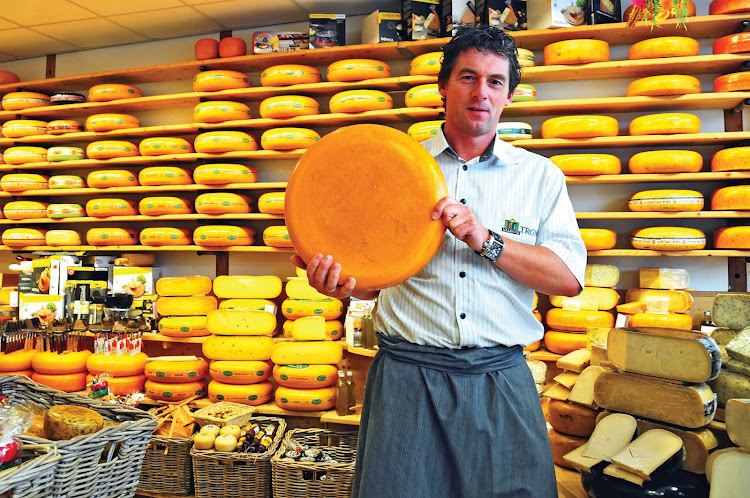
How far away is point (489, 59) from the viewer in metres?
1.22

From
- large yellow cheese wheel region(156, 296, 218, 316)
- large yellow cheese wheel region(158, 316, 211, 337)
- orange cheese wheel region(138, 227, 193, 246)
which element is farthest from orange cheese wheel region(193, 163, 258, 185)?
large yellow cheese wheel region(158, 316, 211, 337)

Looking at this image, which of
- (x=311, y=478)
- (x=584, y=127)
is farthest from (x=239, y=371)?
(x=584, y=127)

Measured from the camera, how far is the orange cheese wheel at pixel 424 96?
3.28 meters

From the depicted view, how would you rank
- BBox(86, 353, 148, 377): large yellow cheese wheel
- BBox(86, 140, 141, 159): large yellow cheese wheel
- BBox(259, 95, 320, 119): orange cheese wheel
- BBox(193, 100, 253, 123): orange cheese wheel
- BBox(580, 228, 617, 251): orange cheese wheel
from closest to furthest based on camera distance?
1. BBox(580, 228, 617, 251): orange cheese wheel
2. BBox(86, 353, 148, 377): large yellow cheese wheel
3. BBox(259, 95, 320, 119): orange cheese wheel
4. BBox(193, 100, 253, 123): orange cheese wheel
5. BBox(86, 140, 141, 159): large yellow cheese wheel

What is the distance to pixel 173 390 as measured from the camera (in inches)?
134

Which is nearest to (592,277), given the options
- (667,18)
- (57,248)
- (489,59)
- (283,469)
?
(667,18)

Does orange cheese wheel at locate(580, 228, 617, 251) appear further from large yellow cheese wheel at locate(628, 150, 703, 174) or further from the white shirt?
the white shirt

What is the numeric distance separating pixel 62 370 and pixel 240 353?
1292 mm

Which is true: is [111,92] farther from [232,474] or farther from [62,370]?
[232,474]

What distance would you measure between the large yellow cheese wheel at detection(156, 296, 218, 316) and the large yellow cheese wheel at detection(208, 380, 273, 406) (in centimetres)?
55

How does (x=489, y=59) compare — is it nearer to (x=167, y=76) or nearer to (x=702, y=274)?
(x=702, y=274)

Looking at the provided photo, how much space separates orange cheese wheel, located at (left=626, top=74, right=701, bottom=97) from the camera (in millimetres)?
2982

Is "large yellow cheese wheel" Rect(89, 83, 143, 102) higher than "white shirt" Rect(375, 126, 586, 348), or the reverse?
"large yellow cheese wheel" Rect(89, 83, 143, 102)

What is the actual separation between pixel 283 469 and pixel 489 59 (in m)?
2.24
